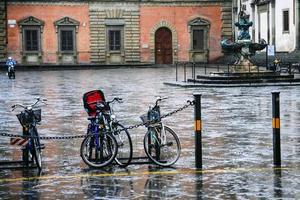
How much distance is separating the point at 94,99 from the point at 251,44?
24.4 metres

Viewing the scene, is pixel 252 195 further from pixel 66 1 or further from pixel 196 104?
pixel 66 1

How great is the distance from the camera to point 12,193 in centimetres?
922

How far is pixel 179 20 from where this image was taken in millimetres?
59656

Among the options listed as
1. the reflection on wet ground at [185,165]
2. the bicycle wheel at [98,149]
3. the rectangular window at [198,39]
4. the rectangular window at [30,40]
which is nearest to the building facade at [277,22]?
the rectangular window at [198,39]

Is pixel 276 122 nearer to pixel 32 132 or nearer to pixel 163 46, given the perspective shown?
pixel 32 132

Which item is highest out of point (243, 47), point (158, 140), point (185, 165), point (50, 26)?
point (50, 26)

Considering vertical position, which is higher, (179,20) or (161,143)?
(179,20)

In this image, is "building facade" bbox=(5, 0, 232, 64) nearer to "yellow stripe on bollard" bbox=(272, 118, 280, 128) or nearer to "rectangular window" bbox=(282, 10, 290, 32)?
"rectangular window" bbox=(282, 10, 290, 32)

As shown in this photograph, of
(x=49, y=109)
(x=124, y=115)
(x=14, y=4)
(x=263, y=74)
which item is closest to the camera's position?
(x=124, y=115)

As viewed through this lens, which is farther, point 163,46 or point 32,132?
point 163,46

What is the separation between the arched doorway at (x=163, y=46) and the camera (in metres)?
59.8

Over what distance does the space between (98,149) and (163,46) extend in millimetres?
49348

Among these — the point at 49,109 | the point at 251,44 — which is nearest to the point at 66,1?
the point at 251,44

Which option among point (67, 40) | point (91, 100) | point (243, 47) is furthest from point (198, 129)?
point (67, 40)
